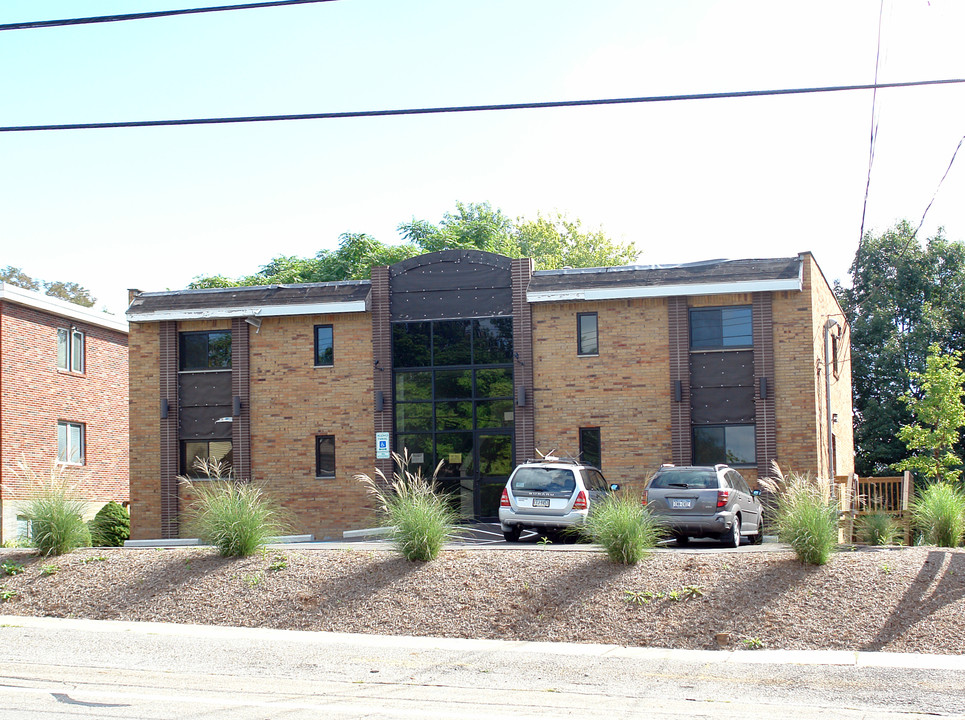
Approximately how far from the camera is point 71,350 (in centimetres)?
3198

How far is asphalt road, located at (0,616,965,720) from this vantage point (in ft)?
26.7

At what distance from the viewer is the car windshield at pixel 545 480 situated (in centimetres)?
1789

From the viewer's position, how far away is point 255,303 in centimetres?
2661

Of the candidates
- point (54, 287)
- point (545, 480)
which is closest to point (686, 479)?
point (545, 480)

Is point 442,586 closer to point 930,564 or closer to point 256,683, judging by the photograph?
point 256,683

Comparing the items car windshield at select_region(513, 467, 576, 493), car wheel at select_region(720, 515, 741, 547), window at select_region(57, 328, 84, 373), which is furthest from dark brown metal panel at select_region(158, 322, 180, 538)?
car wheel at select_region(720, 515, 741, 547)

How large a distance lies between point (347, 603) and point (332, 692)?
375 centimetres

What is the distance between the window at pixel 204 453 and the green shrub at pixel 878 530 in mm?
16575

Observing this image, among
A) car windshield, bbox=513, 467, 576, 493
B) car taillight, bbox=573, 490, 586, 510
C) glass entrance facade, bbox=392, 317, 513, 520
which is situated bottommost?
car taillight, bbox=573, 490, 586, 510

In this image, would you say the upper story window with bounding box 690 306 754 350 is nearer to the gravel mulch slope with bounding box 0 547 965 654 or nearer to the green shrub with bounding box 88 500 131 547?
the gravel mulch slope with bounding box 0 547 965 654

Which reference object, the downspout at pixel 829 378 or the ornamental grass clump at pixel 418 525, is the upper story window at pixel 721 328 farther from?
the ornamental grass clump at pixel 418 525

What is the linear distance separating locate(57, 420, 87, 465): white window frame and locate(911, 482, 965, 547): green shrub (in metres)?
24.6

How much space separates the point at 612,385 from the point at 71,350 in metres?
18.0

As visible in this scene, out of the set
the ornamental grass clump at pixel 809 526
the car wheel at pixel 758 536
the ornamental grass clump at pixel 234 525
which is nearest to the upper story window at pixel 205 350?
the ornamental grass clump at pixel 234 525
